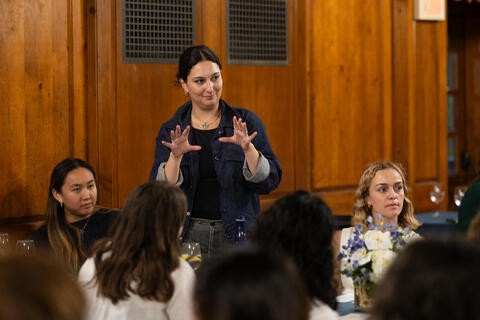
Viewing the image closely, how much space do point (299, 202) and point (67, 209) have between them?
5.97 ft

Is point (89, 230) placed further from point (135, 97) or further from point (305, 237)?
point (305, 237)

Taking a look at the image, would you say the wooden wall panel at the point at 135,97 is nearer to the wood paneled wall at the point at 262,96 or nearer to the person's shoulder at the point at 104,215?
the wood paneled wall at the point at 262,96

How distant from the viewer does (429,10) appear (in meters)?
5.86

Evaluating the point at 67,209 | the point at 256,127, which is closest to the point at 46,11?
the point at 67,209

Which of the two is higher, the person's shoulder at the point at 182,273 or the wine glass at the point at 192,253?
the person's shoulder at the point at 182,273

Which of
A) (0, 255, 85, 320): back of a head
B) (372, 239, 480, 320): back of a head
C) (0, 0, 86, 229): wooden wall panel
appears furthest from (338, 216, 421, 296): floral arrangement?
(0, 0, 86, 229): wooden wall panel

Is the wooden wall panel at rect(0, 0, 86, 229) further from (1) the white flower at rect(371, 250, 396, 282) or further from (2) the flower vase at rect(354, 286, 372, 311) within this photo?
(1) the white flower at rect(371, 250, 396, 282)

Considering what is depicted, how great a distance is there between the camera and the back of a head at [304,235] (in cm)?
182

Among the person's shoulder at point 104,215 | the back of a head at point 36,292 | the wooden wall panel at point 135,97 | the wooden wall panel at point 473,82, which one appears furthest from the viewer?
the wooden wall panel at point 473,82

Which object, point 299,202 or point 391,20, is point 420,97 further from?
point 299,202

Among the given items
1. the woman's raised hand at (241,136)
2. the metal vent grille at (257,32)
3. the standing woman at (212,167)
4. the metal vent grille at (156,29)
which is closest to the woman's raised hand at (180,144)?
the standing woman at (212,167)

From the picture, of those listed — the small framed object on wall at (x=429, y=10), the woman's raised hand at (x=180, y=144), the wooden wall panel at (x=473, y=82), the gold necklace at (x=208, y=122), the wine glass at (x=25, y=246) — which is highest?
the small framed object on wall at (x=429, y=10)

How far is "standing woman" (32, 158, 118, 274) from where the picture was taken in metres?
3.28

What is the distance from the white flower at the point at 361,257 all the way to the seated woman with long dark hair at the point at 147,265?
2.03 ft
